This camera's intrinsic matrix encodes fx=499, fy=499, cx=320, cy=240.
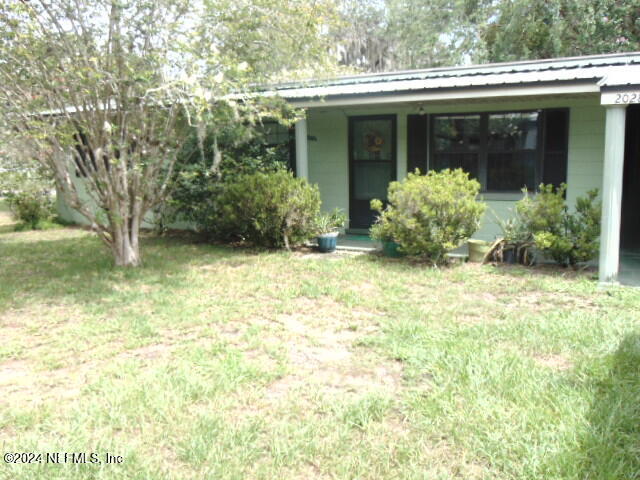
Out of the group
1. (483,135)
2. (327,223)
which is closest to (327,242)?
(327,223)

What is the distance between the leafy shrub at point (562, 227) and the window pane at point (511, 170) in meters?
1.35

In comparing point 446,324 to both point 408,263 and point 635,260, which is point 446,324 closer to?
point 408,263

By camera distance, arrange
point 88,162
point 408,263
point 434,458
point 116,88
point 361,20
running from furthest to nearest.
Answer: point 361,20 → point 408,263 → point 88,162 → point 116,88 → point 434,458

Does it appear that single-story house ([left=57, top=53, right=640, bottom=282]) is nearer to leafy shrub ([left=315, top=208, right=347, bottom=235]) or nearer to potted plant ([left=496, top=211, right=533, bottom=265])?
leafy shrub ([left=315, top=208, right=347, bottom=235])

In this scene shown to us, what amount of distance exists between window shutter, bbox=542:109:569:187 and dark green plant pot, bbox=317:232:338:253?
11.3 feet

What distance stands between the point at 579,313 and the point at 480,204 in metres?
2.30

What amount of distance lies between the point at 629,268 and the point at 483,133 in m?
3.00

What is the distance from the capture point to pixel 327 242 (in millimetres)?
8141

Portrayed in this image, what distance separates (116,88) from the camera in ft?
19.9

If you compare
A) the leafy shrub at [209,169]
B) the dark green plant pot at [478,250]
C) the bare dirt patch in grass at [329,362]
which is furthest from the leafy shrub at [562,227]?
the leafy shrub at [209,169]

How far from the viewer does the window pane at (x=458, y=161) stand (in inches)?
329

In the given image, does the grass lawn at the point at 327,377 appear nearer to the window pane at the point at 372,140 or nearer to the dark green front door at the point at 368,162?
the dark green front door at the point at 368,162

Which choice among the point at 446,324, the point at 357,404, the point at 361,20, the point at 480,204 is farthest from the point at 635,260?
the point at 361,20

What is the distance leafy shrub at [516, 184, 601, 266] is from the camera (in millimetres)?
6230
